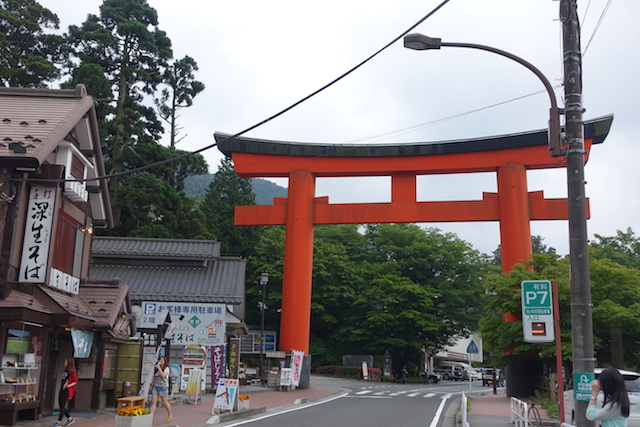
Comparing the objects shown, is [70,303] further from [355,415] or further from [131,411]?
[355,415]

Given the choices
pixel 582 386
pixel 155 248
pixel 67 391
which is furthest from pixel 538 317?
pixel 155 248

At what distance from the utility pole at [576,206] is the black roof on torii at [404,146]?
17431 mm

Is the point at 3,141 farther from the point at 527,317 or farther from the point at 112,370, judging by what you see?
the point at 527,317

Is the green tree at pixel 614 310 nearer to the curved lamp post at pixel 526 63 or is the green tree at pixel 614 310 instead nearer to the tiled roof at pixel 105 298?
the curved lamp post at pixel 526 63

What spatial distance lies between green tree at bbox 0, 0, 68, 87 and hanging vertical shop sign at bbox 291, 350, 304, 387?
2691cm

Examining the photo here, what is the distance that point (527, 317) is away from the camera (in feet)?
30.7

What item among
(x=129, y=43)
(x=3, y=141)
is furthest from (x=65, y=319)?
(x=129, y=43)

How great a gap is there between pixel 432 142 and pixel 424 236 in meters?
25.5

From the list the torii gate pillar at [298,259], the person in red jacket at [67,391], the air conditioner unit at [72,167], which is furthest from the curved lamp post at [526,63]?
the torii gate pillar at [298,259]

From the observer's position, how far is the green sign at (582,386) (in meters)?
7.49

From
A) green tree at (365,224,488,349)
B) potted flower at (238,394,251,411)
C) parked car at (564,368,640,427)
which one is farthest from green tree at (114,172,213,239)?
parked car at (564,368,640,427)

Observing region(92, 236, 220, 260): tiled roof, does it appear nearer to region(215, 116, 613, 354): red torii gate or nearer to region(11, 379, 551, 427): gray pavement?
region(215, 116, 613, 354): red torii gate

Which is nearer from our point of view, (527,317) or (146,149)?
(527,317)

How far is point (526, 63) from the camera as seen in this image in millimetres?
9031
